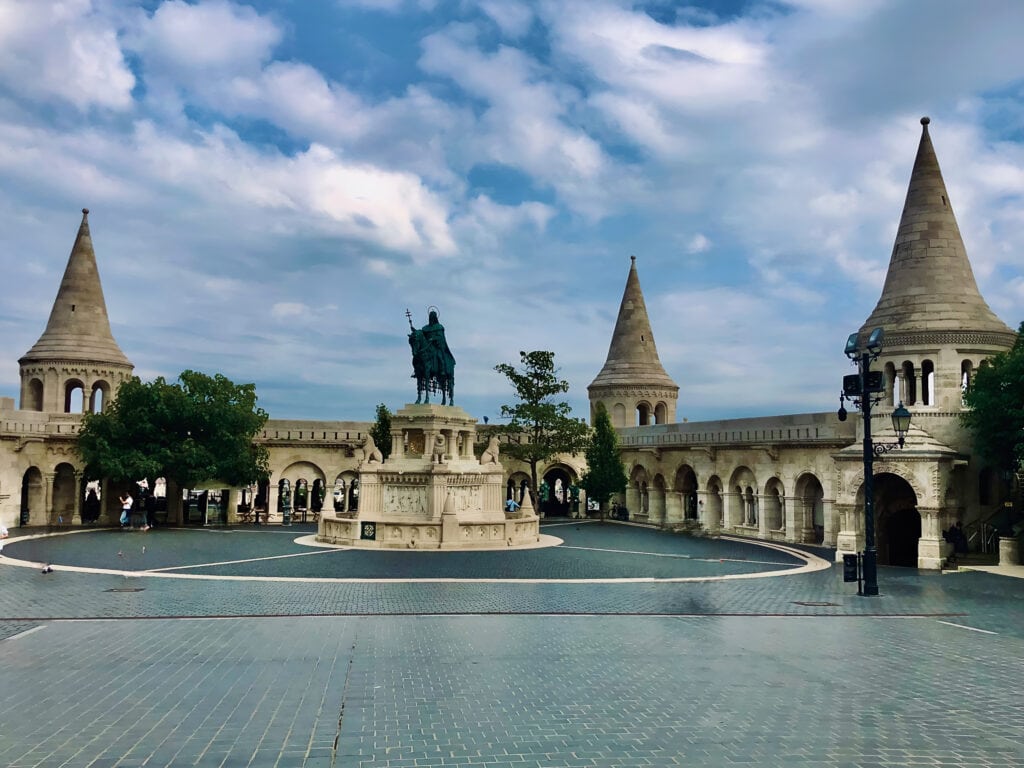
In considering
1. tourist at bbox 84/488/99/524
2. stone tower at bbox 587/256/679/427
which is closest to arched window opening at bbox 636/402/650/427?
stone tower at bbox 587/256/679/427

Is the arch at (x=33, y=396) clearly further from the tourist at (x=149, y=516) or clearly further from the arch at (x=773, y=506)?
the arch at (x=773, y=506)

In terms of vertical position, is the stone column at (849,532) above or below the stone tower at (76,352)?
below

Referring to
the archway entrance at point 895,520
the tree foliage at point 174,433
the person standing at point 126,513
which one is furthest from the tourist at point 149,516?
the archway entrance at point 895,520

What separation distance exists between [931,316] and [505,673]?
69.0 ft

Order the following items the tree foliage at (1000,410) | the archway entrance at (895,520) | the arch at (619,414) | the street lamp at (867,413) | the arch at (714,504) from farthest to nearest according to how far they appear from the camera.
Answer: the arch at (619,414)
the arch at (714,504)
the archway entrance at (895,520)
the tree foliage at (1000,410)
the street lamp at (867,413)

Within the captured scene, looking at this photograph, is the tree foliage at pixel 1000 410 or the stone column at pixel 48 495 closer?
the tree foliage at pixel 1000 410

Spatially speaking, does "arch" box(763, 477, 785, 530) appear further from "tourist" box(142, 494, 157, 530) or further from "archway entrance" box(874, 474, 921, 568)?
"tourist" box(142, 494, 157, 530)

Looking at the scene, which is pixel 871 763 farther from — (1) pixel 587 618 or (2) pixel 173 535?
(2) pixel 173 535

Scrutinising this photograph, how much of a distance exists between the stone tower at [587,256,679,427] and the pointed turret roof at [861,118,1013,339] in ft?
66.5

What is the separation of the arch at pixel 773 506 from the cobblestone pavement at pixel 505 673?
12859mm

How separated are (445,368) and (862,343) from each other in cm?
1413

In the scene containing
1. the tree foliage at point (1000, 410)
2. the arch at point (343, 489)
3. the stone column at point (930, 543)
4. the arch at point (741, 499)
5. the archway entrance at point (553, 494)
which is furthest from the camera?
the archway entrance at point (553, 494)

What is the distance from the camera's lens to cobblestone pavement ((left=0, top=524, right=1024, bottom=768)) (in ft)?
24.3

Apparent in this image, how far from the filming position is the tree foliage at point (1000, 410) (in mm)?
21688
